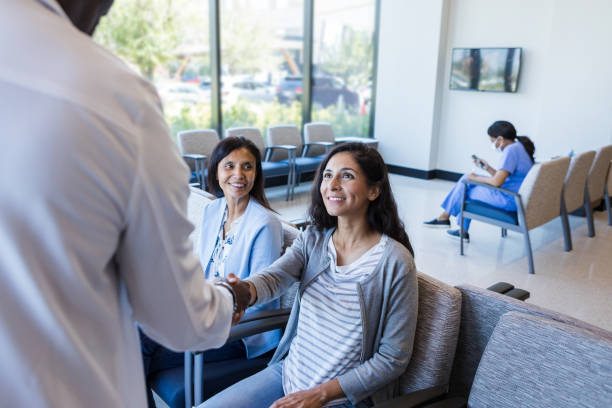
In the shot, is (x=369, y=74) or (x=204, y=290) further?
(x=369, y=74)

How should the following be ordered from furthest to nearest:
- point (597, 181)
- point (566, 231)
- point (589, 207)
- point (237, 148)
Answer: point (597, 181), point (589, 207), point (566, 231), point (237, 148)

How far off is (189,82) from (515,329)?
18.4ft

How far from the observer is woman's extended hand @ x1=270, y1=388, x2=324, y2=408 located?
1380 mm

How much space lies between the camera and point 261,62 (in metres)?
6.80

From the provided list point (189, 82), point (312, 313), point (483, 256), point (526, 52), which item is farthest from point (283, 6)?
point (312, 313)

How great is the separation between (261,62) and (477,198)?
3.73 meters

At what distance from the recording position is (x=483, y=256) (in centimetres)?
440

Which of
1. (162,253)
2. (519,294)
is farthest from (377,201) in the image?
(162,253)

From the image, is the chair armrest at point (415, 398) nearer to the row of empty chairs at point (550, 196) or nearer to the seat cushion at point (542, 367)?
the seat cushion at point (542, 367)

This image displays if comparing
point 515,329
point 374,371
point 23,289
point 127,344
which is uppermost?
point 23,289

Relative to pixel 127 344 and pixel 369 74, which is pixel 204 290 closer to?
pixel 127 344

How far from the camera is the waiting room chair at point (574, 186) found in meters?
4.42

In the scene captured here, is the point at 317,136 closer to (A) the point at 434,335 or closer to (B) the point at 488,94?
(B) the point at 488,94

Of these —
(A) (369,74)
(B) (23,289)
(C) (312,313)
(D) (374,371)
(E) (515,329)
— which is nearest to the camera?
(B) (23,289)
